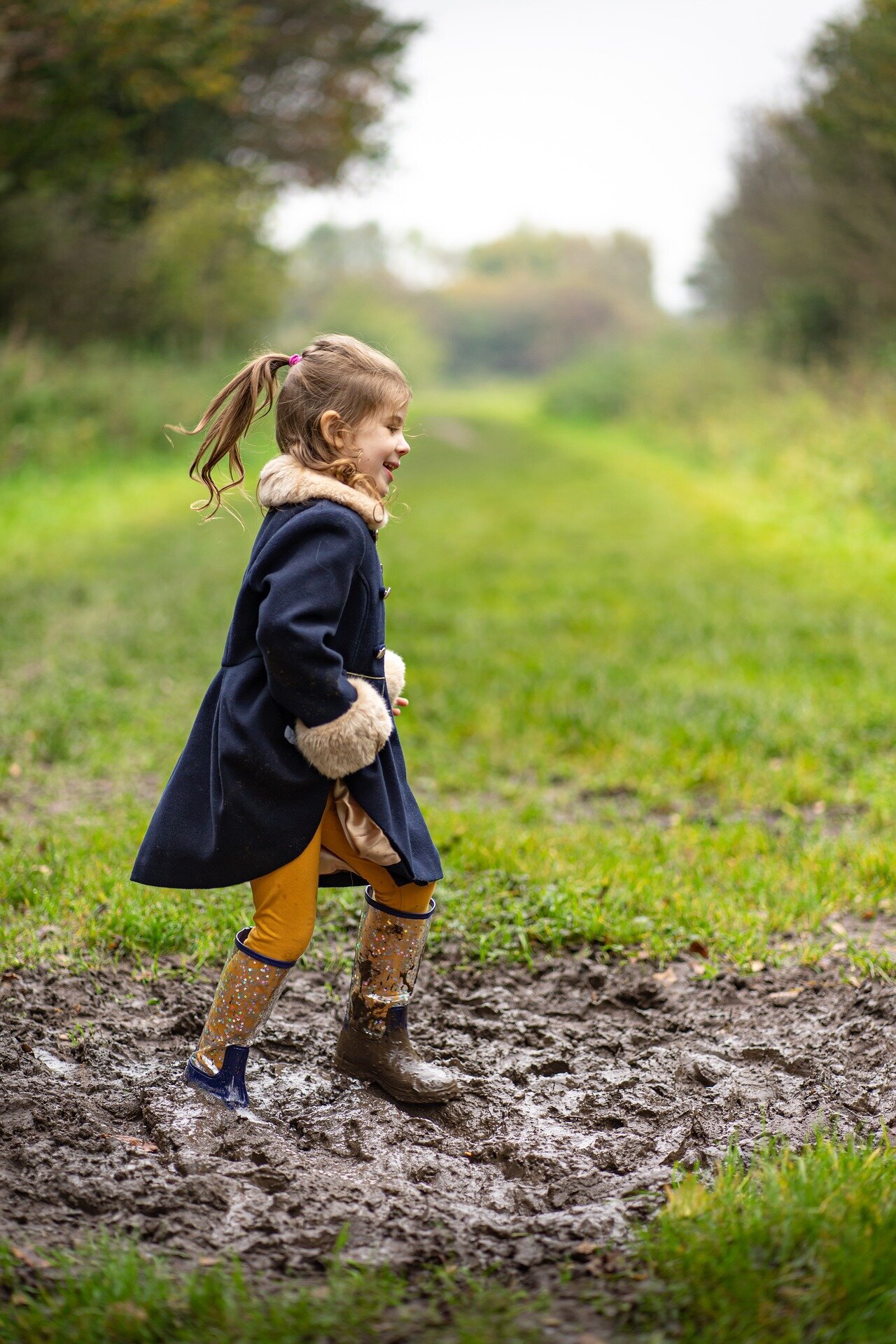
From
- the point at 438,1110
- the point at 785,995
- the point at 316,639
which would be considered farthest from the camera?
the point at 785,995

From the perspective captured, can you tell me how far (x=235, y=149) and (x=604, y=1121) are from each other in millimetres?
25823

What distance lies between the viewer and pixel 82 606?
8.42 m

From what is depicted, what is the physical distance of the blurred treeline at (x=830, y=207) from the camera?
14273 mm

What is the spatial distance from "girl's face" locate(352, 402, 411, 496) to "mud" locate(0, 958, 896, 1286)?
1492 mm

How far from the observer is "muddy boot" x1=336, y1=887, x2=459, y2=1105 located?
2895 millimetres

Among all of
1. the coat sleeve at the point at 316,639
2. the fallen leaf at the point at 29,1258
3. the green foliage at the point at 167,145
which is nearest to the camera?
the fallen leaf at the point at 29,1258

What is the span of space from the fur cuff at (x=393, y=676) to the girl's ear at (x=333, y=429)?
1.73 feet

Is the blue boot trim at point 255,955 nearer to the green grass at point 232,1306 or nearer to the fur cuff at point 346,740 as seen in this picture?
the fur cuff at point 346,740

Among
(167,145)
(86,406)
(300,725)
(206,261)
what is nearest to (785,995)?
(300,725)

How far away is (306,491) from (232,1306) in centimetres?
160

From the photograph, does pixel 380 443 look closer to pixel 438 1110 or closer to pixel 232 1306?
pixel 438 1110


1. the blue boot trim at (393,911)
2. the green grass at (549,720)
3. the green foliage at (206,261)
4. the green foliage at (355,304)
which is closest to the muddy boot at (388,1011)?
the blue boot trim at (393,911)

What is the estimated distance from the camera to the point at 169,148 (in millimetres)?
23203

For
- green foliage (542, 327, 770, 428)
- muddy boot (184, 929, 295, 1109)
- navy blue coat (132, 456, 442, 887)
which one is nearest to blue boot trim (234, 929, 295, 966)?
muddy boot (184, 929, 295, 1109)
